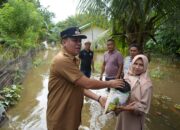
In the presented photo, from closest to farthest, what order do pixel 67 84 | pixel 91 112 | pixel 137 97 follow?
1. pixel 67 84
2. pixel 137 97
3. pixel 91 112

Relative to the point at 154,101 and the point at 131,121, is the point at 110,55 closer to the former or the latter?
the point at 154,101

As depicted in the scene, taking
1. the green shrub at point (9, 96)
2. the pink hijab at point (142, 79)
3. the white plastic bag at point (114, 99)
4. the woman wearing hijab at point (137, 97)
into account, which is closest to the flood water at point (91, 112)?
the green shrub at point (9, 96)

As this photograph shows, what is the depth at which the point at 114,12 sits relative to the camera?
6.84m

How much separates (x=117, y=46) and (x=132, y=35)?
177 centimetres

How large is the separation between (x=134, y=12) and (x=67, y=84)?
3.72 m

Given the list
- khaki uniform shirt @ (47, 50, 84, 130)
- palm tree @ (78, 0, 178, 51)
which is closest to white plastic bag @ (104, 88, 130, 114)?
khaki uniform shirt @ (47, 50, 84, 130)

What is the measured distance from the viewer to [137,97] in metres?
3.76

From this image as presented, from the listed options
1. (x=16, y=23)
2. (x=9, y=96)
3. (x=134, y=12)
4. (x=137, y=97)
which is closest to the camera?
(x=137, y=97)

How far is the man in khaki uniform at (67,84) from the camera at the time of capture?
123 inches

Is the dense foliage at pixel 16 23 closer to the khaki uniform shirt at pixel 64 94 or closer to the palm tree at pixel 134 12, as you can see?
the palm tree at pixel 134 12

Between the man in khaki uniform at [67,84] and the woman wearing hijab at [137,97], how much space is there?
560 mm

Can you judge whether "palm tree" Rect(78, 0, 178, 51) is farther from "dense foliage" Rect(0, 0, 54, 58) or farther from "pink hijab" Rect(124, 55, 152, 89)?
"dense foliage" Rect(0, 0, 54, 58)

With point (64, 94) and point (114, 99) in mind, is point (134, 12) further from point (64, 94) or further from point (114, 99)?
point (64, 94)

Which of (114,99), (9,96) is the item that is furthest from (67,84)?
(9,96)
